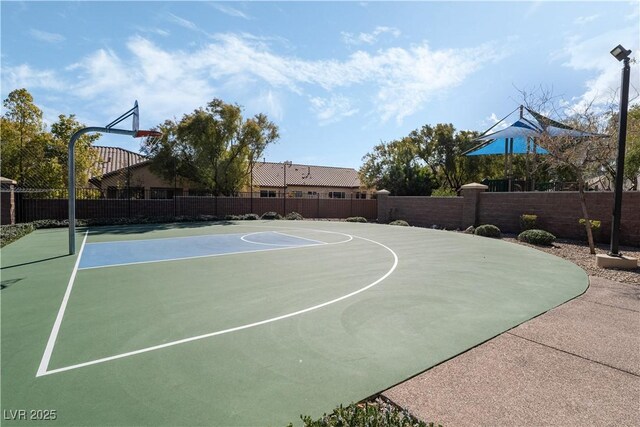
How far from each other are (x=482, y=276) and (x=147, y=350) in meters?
7.64

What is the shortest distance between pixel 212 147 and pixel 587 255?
81.7ft

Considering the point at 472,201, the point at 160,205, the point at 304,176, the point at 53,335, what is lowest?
the point at 53,335

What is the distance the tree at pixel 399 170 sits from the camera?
31.8m

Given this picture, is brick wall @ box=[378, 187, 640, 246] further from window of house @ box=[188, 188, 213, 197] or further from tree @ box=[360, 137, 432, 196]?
window of house @ box=[188, 188, 213, 197]

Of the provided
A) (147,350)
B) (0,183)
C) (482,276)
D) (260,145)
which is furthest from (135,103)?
(260,145)

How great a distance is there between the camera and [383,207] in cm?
2777

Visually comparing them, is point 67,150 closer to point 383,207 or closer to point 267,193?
point 267,193

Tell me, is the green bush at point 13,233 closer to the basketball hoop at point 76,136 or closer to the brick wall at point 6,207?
the brick wall at point 6,207

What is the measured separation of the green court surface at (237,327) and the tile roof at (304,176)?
31.0m

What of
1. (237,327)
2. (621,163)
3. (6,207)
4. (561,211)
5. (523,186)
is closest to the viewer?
(237,327)

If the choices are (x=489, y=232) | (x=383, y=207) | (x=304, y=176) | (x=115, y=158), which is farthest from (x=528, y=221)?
(x=115, y=158)

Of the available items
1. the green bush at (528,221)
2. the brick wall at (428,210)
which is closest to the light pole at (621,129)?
the green bush at (528,221)

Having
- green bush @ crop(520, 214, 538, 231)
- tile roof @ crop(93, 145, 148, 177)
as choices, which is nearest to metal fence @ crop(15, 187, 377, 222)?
tile roof @ crop(93, 145, 148, 177)

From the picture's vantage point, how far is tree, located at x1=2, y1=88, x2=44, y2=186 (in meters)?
22.4
